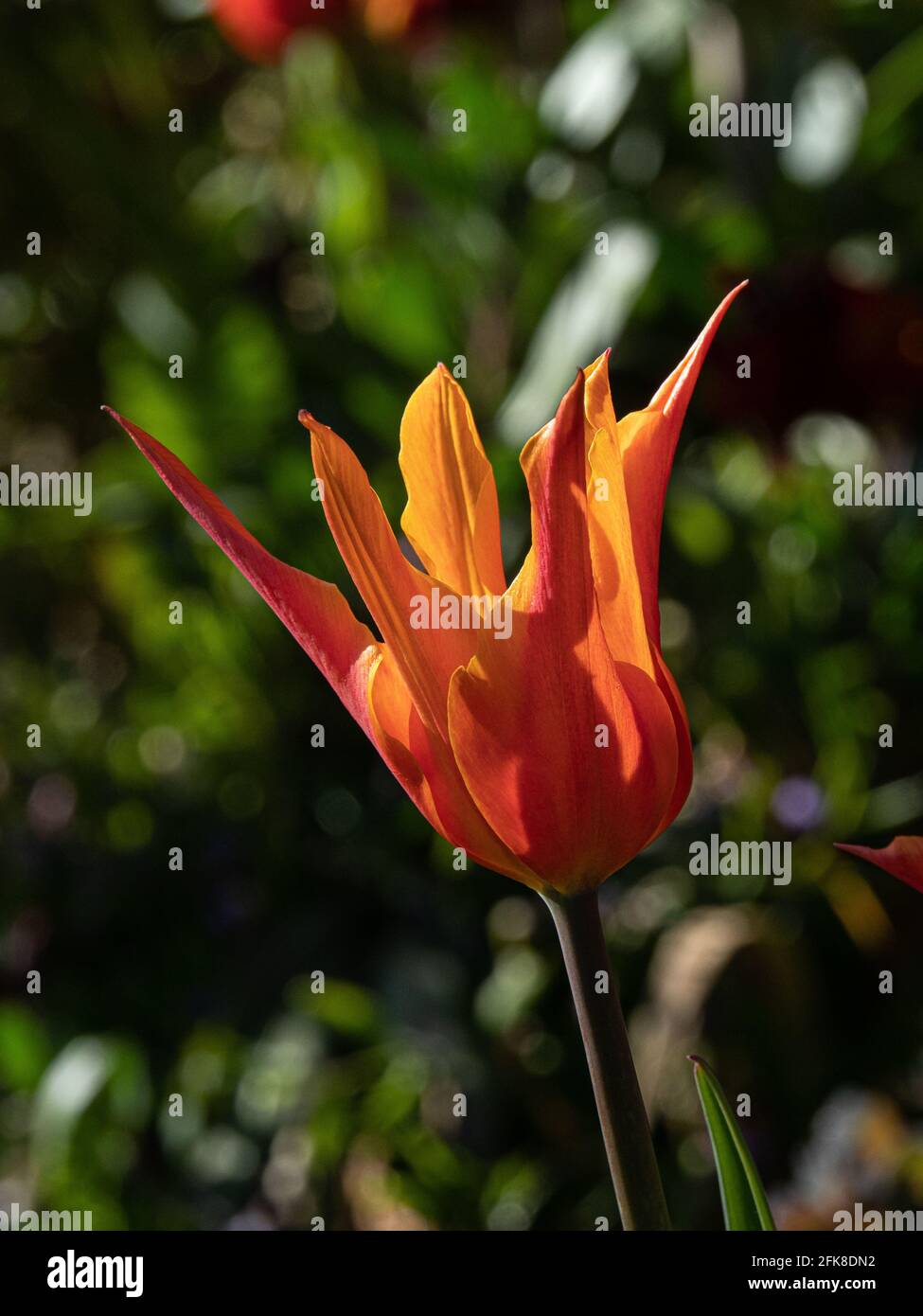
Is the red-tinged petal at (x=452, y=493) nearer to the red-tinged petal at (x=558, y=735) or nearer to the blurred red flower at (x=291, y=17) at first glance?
the red-tinged petal at (x=558, y=735)

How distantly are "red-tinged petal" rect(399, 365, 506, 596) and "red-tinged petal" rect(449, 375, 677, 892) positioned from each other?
26 mm

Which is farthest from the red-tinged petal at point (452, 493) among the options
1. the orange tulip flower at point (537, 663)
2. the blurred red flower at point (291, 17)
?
the blurred red flower at point (291, 17)

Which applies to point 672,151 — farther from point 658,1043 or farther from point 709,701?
point 658,1043

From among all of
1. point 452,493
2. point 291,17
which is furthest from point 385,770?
point 452,493

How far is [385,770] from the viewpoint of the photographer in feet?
2.93

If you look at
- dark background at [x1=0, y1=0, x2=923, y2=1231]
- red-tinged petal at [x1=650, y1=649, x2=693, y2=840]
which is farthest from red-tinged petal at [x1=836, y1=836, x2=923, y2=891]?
dark background at [x1=0, y1=0, x2=923, y2=1231]

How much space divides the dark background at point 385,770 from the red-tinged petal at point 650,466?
534 millimetres

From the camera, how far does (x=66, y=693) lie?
1.10 m

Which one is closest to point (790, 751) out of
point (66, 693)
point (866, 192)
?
point (866, 192)

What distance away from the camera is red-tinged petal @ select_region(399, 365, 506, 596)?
0.25 metres

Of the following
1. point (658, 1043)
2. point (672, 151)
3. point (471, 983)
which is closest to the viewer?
point (658, 1043)

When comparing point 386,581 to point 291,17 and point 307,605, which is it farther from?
point 291,17

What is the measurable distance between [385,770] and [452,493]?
2.13 feet

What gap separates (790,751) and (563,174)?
430mm
